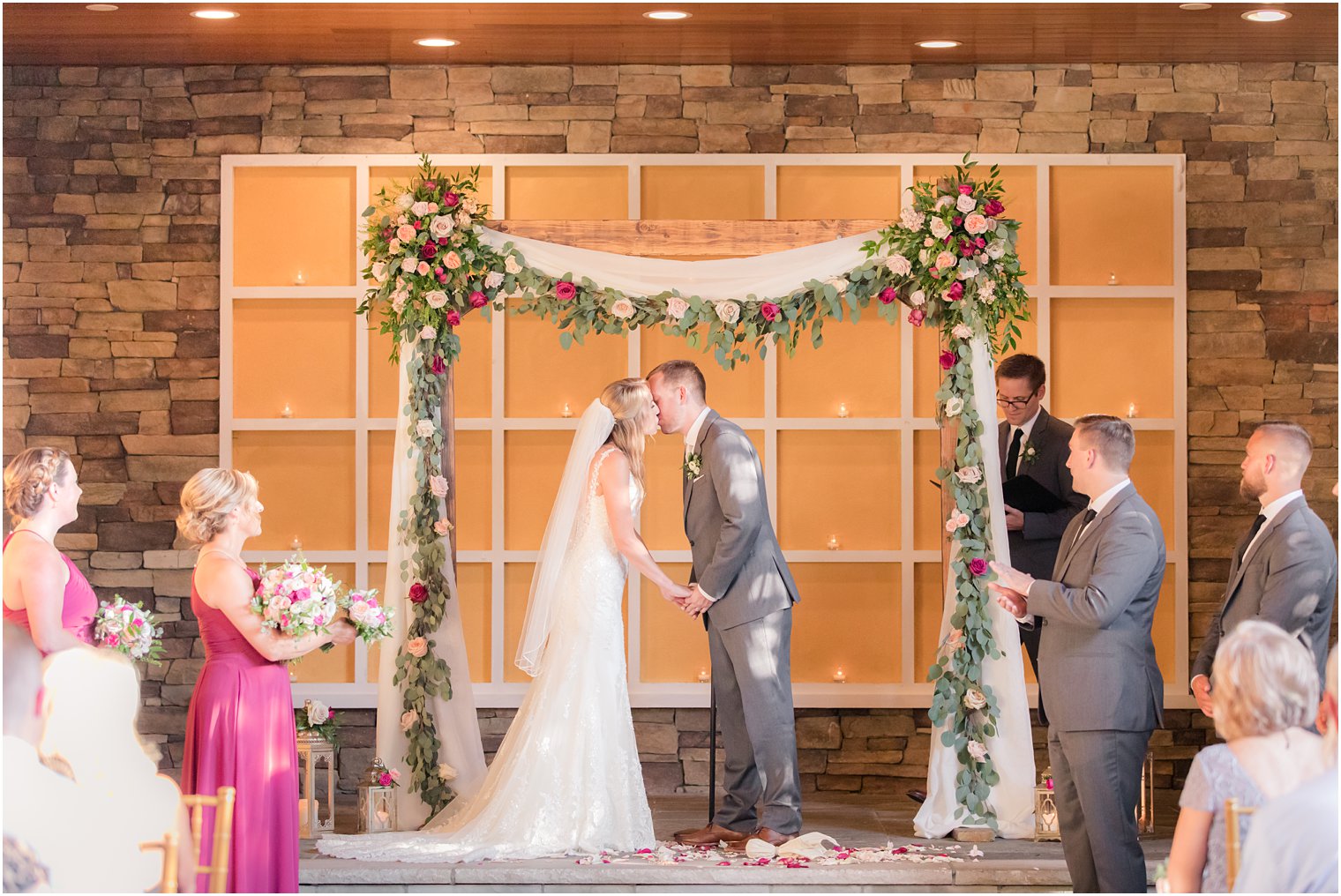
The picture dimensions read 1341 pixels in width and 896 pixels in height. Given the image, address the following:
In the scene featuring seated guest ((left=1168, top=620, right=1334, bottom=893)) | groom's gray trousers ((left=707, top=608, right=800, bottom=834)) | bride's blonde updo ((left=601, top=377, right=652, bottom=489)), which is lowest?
groom's gray trousers ((left=707, top=608, right=800, bottom=834))

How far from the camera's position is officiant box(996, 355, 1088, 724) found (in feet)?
19.3

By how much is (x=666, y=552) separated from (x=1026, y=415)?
182cm

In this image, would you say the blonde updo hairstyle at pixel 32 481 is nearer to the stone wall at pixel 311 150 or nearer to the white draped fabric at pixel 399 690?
the white draped fabric at pixel 399 690

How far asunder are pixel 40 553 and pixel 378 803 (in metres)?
1.97

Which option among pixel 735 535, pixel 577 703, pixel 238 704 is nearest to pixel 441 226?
pixel 735 535

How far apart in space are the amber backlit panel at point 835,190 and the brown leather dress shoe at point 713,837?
2.87m

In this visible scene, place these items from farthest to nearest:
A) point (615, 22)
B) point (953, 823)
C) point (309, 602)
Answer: point (615, 22)
point (953, 823)
point (309, 602)

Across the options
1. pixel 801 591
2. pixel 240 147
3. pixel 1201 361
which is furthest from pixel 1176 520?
pixel 240 147

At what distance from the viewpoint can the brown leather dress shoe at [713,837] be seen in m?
5.39

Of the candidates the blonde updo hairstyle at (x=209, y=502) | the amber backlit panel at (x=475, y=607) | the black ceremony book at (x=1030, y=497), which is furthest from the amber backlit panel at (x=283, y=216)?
the black ceremony book at (x=1030, y=497)

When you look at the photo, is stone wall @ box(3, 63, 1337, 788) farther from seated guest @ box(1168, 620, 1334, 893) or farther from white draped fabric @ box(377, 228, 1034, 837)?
seated guest @ box(1168, 620, 1334, 893)

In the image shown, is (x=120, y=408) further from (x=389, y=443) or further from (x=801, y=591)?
(x=801, y=591)

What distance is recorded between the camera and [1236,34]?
20.1 feet

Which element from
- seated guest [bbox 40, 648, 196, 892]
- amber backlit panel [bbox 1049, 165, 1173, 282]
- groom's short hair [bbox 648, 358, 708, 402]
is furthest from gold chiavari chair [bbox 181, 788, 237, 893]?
amber backlit panel [bbox 1049, 165, 1173, 282]
